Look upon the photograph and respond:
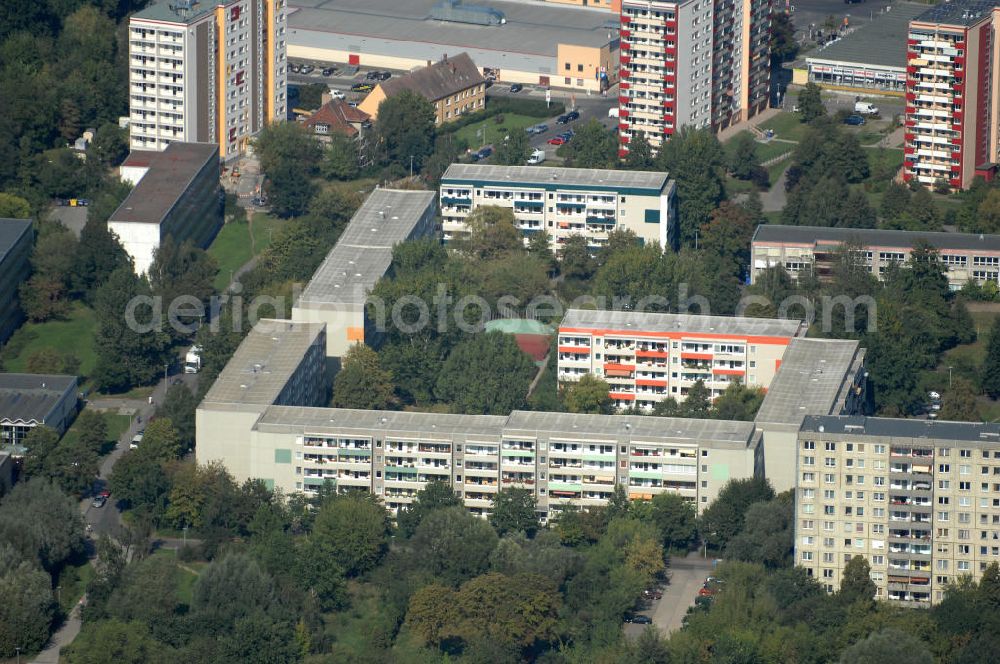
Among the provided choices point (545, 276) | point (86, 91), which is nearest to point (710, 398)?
point (545, 276)

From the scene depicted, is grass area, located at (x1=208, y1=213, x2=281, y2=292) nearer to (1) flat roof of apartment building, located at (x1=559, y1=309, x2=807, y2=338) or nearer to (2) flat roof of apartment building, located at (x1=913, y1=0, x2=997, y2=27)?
(1) flat roof of apartment building, located at (x1=559, y1=309, x2=807, y2=338)

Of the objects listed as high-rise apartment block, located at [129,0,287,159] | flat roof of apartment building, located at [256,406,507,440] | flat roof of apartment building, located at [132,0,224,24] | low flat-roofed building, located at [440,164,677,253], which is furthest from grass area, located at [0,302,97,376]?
flat roof of apartment building, located at [132,0,224,24]

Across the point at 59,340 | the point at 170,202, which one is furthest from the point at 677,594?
the point at 170,202

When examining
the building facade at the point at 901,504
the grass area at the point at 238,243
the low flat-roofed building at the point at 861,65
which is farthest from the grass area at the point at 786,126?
the building facade at the point at 901,504

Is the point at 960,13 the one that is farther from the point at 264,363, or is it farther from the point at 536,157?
the point at 264,363

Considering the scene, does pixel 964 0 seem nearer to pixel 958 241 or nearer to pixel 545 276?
pixel 958 241

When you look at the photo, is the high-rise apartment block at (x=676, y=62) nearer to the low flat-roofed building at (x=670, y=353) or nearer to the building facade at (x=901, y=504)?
the low flat-roofed building at (x=670, y=353)
